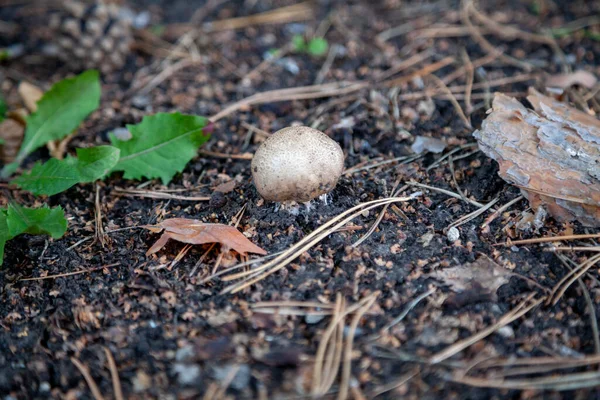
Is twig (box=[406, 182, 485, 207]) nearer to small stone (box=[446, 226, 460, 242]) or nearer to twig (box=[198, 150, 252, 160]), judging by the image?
small stone (box=[446, 226, 460, 242])

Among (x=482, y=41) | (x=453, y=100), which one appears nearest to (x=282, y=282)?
(x=453, y=100)

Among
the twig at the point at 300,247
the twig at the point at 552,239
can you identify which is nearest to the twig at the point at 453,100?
the twig at the point at 300,247

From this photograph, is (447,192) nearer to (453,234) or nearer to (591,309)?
(453,234)

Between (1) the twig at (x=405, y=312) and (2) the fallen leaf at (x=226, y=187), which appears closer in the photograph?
(1) the twig at (x=405, y=312)

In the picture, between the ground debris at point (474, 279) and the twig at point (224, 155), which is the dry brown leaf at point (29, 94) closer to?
the twig at point (224, 155)

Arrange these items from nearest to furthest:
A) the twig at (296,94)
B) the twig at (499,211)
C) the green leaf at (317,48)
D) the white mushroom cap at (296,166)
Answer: the white mushroom cap at (296,166) → the twig at (499,211) → the twig at (296,94) → the green leaf at (317,48)

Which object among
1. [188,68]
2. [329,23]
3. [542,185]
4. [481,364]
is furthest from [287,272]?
[329,23]

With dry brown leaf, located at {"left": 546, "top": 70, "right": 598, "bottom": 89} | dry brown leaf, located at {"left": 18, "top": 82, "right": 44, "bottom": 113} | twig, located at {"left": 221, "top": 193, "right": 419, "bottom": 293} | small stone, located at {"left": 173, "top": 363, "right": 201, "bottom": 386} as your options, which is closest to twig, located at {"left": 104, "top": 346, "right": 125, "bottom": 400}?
small stone, located at {"left": 173, "top": 363, "right": 201, "bottom": 386}

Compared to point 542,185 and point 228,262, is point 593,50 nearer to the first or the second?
point 542,185
